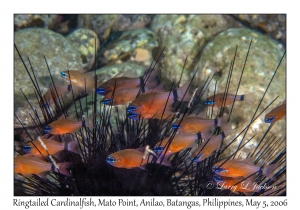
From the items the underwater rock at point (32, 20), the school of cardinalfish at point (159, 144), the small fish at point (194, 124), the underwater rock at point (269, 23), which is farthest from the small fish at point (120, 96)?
the underwater rock at point (269, 23)

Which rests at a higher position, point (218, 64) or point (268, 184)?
point (218, 64)

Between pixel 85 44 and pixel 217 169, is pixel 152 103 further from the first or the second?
pixel 85 44

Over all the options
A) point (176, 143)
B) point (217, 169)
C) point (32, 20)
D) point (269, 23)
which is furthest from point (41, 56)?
point (269, 23)

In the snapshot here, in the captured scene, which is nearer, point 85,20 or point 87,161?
point 87,161

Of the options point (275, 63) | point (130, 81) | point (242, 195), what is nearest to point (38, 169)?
point (130, 81)

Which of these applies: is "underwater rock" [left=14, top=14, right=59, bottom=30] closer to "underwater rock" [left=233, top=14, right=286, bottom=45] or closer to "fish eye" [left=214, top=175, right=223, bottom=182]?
"underwater rock" [left=233, top=14, right=286, bottom=45]

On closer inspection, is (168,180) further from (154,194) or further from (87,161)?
(87,161)

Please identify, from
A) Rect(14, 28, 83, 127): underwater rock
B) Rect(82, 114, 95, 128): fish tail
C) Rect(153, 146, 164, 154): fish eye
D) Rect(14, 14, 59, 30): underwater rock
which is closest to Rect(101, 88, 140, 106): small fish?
Rect(82, 114, 95, 128): fish tail

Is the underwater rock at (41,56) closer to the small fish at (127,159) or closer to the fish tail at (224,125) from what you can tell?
the small fish at (127,159)

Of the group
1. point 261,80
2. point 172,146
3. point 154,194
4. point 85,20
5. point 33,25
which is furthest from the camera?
point 85,20
